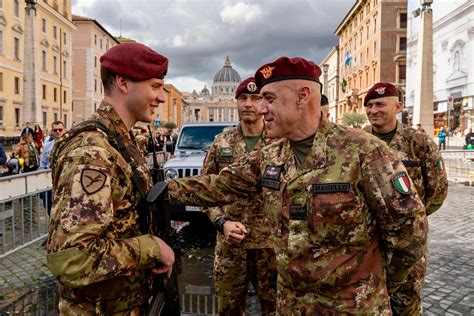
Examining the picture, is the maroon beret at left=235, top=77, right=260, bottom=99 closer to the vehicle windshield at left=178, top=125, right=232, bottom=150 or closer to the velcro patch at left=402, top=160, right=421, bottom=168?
the velcro patch at left=402, top=160, right=421, bottom=168

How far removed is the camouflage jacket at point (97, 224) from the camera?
5.18ft

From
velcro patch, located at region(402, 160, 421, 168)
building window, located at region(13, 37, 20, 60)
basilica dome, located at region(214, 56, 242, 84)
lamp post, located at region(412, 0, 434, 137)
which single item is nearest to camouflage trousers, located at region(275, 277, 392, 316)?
velcro patch, located at region(402, 160, 421, 168)

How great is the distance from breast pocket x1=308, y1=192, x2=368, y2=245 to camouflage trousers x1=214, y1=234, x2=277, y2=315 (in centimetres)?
139

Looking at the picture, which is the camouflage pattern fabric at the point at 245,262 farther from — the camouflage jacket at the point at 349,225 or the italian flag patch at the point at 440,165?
the italian flag patch at the point at 440,165

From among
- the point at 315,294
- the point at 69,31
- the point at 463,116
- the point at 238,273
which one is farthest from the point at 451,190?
the point at 69,31

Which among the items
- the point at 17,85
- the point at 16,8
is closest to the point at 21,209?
the point at 17,85

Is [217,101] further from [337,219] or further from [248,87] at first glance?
[337,219]

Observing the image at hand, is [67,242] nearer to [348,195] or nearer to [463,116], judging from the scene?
[348,195]

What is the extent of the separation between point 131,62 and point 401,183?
135 centimetres

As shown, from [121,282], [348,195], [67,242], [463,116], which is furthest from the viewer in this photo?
[463,116]

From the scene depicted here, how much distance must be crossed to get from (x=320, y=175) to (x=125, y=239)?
37.5 inches

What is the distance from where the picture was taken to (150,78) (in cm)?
203

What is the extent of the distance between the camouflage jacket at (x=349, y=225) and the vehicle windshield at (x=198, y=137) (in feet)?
21.5

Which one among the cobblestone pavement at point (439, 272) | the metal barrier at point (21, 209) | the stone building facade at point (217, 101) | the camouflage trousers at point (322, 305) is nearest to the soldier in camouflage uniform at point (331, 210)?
the camouflage trousers at point (322, 305)
